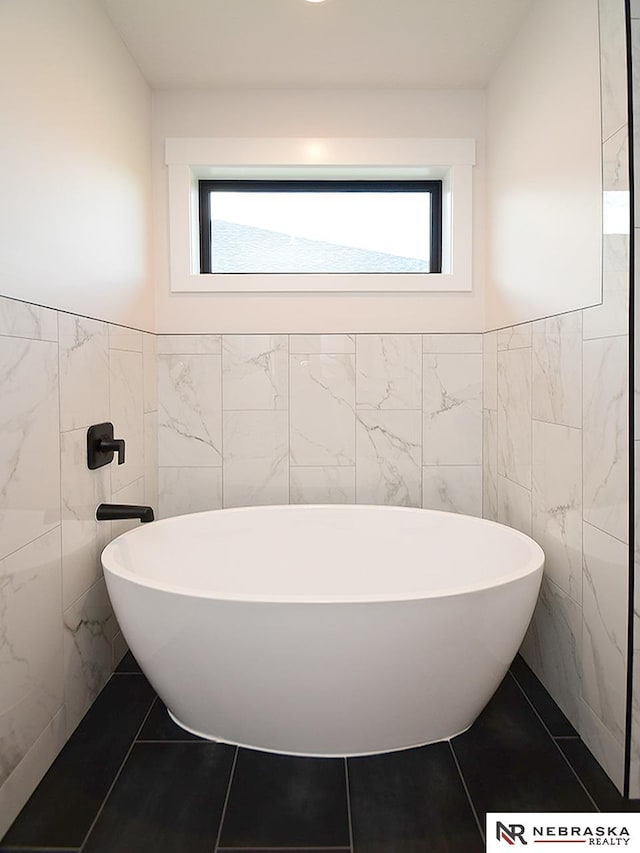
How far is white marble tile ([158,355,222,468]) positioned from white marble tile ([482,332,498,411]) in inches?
48.9

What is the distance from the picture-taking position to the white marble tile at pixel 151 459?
8.57 ft

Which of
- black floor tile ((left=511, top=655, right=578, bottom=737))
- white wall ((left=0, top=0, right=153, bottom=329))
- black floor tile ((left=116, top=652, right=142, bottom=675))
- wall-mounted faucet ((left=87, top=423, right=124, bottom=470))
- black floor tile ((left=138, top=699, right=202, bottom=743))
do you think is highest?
white wall ((left=0, top=0, right=153, bottom=329))

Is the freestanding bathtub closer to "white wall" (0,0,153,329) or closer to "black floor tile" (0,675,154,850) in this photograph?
"black floor tile" (0,675,154,850)

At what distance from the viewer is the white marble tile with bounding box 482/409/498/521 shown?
2637 millimetres

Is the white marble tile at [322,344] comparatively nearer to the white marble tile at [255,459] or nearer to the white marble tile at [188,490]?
the white marble tile at [255,459]

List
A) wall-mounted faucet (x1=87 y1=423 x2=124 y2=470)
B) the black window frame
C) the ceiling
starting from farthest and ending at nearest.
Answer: the black window frame, the ceiling, wall-mounted faucet (x1=87 y1=423 x2=124 y2=470)

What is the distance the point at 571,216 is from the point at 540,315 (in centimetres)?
37

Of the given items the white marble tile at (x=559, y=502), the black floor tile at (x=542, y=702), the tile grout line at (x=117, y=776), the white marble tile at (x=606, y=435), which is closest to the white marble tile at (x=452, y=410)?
the white marble tile at (x=559, y=502)

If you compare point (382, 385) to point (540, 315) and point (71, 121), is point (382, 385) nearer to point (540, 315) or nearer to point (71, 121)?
point (540, 315)

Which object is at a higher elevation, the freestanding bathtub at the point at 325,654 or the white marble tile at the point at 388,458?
the white marble tile at the point at 388,458

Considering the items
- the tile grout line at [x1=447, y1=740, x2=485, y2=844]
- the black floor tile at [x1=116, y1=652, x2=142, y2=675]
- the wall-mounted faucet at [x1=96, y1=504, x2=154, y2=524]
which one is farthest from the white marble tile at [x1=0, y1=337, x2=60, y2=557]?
the tile grout line at [x1=447, y1=740, x2=485, y2=844]

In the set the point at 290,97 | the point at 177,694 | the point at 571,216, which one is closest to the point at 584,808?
the point at 177,694

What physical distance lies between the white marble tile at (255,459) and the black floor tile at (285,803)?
4.05 feet

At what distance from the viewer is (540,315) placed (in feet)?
6.93
